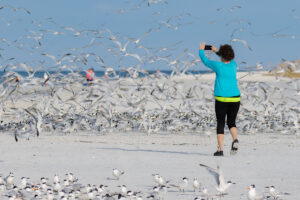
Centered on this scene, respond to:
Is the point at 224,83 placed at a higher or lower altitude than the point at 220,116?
higher

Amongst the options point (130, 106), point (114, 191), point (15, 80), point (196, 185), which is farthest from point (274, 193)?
point (130, 106)

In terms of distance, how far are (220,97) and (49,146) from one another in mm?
3003

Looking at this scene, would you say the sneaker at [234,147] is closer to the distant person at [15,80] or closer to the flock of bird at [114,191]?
the flock of bird at [114,191]

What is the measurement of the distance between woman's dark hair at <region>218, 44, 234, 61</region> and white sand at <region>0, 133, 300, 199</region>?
143cm

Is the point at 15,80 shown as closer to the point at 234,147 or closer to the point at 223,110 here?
the point at 223,110

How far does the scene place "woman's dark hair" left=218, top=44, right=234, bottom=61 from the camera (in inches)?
298

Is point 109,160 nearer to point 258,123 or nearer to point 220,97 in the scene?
point 220,97

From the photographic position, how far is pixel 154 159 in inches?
292

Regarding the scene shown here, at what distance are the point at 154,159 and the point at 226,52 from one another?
1.81 metres

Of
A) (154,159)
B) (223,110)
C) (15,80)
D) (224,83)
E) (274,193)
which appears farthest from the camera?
(15,80)

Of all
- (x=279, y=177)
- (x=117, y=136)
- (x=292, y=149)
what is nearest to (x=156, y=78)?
(x=117, y=136)

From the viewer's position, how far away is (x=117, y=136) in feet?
34.1

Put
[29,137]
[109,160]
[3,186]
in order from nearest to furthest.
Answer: [3,186] < [109,160] < [29,137]

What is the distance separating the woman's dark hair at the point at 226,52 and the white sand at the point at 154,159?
1.43 m
